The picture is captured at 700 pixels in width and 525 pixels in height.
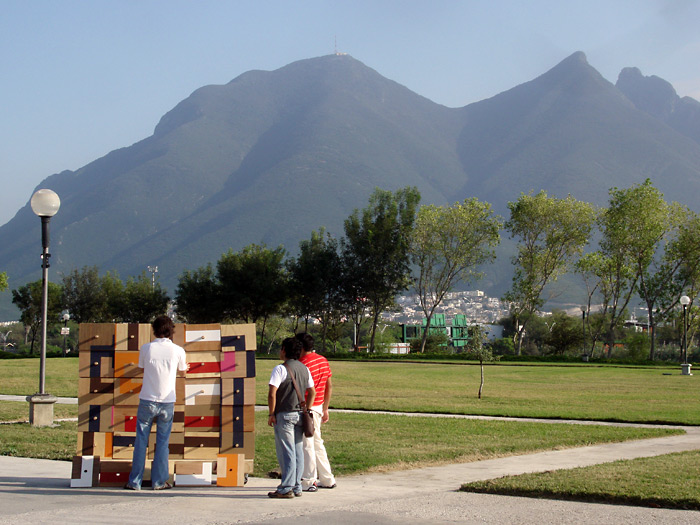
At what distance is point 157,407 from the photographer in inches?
373

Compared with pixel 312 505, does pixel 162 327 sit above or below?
above

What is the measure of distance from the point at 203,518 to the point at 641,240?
65.1m

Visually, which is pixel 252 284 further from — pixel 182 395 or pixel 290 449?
pixel 290 449

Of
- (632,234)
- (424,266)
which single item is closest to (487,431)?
(632,234)

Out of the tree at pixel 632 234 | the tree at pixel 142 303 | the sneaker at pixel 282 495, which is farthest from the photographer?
the tree at pixel 142 303

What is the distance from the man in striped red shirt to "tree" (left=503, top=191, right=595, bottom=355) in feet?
209

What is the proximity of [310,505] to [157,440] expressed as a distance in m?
2.06

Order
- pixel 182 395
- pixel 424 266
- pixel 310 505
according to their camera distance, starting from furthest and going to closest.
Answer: pixel 424 266 < pixel 182 395 < pixel 310 505

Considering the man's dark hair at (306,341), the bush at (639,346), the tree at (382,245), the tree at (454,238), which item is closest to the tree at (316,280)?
the tree at (382,245)

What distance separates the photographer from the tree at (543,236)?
73375mm

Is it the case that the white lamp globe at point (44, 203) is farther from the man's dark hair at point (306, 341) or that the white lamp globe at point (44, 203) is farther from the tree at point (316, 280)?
the tree at point (316, 280)

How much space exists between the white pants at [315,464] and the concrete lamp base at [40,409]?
7.71 m

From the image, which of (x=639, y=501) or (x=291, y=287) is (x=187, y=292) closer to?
(x=291, y=287)

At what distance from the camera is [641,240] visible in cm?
6769
